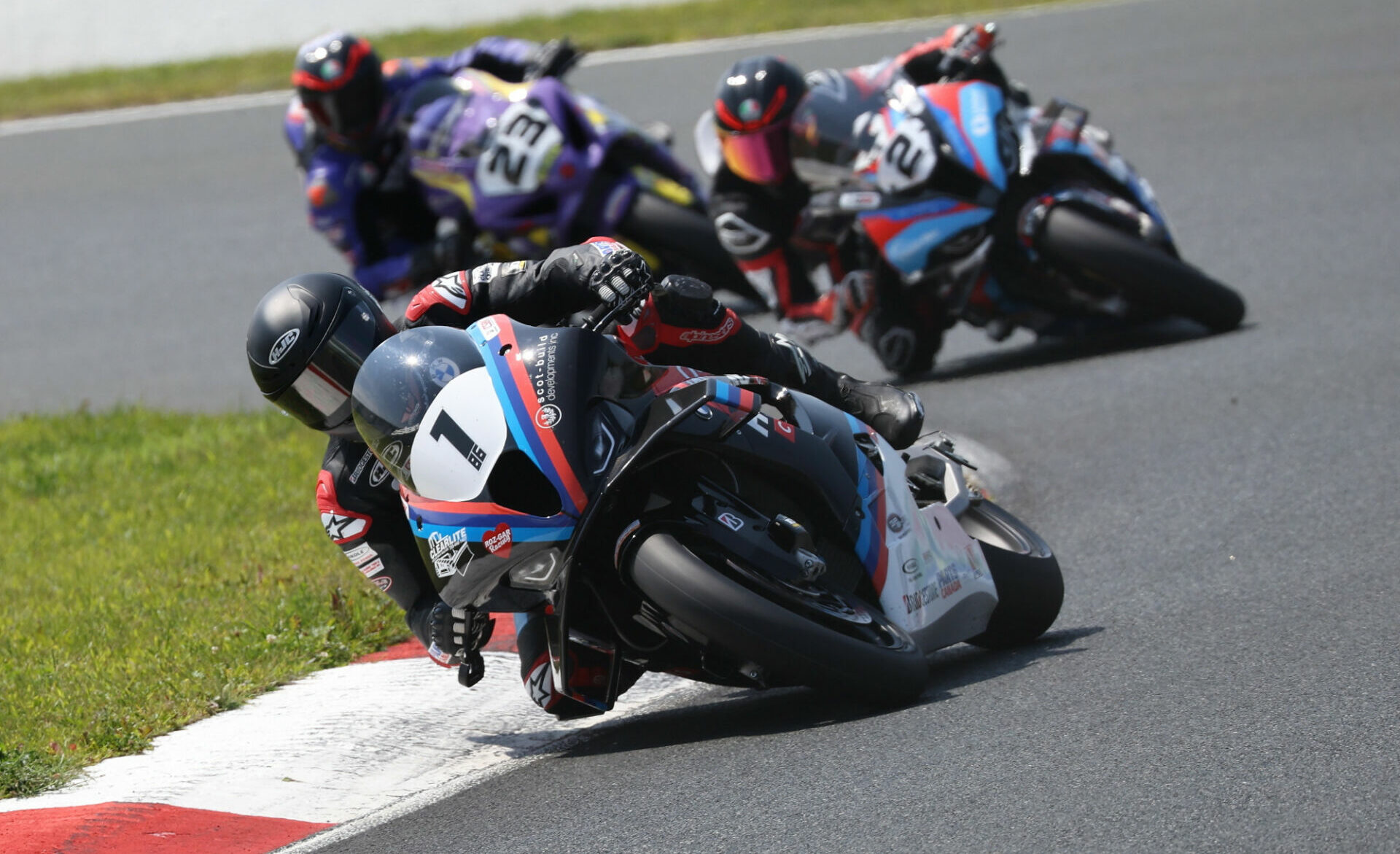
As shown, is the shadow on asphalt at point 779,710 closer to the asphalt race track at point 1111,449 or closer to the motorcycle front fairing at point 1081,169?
the asphalt race track at point 1111,449

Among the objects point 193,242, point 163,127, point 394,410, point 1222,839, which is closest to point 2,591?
point 394,410

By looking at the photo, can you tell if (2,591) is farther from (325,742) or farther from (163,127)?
(163,127)

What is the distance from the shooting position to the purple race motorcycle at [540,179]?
1038 centimetres

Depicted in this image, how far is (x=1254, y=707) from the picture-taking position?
3969 mm

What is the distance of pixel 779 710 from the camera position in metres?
4.69

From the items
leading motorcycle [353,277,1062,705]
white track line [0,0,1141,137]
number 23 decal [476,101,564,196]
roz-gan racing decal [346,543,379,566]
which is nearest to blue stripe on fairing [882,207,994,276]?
number 23 decal [476,101,564,196]

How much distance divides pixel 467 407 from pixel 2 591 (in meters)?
3.72

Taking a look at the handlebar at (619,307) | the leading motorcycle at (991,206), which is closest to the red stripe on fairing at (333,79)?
the leading motorcycle at (991,206)

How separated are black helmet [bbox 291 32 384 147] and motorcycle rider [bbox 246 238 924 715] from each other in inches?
212

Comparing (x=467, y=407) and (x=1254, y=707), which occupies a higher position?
(x=467, y=407)

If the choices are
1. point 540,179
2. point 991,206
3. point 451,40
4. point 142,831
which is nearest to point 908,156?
point 991,206

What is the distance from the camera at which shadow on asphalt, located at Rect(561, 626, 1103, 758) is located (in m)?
4.47

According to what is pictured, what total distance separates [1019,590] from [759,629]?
3.99ft

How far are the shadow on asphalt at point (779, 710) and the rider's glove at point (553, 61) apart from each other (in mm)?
6541
